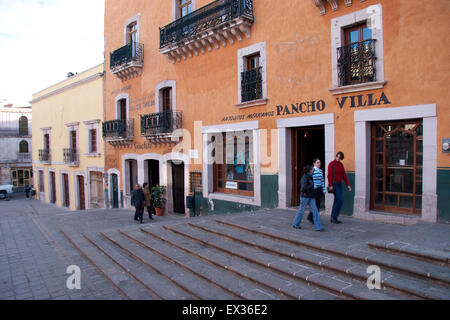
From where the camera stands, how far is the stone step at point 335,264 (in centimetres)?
431

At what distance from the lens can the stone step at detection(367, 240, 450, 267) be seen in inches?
191

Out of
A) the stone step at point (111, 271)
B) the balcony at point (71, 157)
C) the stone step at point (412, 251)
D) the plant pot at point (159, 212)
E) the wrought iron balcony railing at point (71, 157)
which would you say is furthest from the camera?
the wrought iron balcony railing at point (71, 157)

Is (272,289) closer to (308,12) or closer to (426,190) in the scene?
(426,190)

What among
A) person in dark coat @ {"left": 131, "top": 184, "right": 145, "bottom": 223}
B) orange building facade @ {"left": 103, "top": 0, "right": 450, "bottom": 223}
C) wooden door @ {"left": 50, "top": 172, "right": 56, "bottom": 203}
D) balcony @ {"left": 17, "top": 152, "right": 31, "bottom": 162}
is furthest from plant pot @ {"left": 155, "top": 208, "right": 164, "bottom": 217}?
balcony @ {"left": 17, "top": 152, "right": 31, "bottom": 162}

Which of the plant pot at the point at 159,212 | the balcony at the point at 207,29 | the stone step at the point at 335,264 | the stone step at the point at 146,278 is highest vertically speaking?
the balcony at the point at 207,29

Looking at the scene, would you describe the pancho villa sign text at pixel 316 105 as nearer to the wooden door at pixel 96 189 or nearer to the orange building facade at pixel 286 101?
the orange building facade at pixel 286 101

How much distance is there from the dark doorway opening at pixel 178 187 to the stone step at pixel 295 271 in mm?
7047

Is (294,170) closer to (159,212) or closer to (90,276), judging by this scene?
(90,276)

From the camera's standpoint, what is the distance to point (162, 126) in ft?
47.0

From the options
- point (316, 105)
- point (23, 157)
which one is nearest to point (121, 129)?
point (316, 105)

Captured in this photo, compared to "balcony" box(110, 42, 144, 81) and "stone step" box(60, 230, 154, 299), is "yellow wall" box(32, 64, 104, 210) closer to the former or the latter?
"balcony" box(110, 42, 144, 81)

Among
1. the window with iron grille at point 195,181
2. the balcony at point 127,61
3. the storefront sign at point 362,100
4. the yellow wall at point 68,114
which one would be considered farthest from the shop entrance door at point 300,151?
the yellow wall at point 68,114

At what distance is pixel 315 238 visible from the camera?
654 cm

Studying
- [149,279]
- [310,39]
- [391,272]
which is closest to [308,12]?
[310,39]
